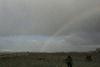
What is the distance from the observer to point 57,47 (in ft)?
53.1

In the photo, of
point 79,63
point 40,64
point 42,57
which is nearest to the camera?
point 79,63

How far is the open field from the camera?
43.1ft

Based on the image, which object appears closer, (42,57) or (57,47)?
(42,57)

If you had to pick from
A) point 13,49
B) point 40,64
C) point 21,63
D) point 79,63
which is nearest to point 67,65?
point 79,63

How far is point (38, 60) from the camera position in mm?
14383

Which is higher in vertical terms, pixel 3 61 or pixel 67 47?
pixel 67 47

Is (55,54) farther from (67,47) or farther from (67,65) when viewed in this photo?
(67,65)

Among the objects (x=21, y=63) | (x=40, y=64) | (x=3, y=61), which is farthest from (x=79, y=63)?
(x=3, y=61)

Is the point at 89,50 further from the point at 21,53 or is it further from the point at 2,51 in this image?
the point at 2,51

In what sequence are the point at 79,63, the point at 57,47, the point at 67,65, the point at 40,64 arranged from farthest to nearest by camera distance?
Result: the point at 57,47 → the point at 40,64 → the point at 79,63 → the point at 67,65

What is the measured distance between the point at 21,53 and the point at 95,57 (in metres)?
4.88

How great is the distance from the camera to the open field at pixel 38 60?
13.1 meters

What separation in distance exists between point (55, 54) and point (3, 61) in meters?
3.48

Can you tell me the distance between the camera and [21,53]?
619 inches
